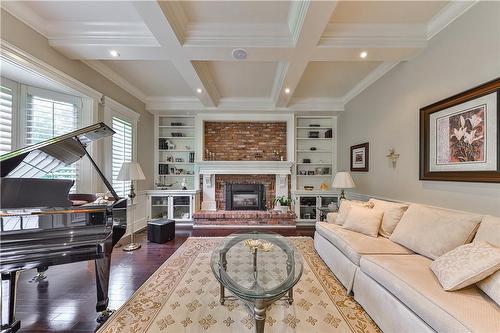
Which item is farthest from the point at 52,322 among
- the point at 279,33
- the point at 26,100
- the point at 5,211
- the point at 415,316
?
the point at 279,33

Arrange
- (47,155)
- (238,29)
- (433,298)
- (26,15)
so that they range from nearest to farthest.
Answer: (433,298) < (47,155) < (26,15) < (238,29)

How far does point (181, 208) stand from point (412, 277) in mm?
4863

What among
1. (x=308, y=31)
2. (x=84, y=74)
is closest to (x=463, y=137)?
(x=308, y=31)

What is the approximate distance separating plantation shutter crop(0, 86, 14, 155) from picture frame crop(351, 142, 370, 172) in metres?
5.23

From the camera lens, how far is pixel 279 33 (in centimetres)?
262

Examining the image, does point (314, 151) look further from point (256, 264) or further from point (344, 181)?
point (256, 264)

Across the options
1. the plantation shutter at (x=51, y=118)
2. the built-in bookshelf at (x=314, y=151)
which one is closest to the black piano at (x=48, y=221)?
the plantation shutter at (x=51, y=118)

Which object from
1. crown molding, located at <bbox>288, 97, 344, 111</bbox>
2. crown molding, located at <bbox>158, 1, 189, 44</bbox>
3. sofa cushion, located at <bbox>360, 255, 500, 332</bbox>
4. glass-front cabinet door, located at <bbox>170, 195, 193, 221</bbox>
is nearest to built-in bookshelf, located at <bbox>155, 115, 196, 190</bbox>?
glass-front cabinet door, located at <bbox>170, 195, 193, 221</bbox>

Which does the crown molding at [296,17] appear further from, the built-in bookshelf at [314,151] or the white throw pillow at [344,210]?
the built-in bookshelf at [314,151]

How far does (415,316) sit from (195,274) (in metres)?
2.25

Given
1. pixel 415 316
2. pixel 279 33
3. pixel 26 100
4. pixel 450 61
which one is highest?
pixel 279 33

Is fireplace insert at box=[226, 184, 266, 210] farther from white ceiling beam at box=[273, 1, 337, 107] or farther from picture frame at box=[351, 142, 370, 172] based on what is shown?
white ceiling beam at box=[273, 1, 337, 107]

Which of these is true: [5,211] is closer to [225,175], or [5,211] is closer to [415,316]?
[415,316]

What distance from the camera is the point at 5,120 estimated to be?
242cm
